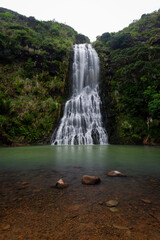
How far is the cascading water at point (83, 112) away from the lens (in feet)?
43.6

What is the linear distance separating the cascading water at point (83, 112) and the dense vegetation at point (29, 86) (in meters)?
1.24

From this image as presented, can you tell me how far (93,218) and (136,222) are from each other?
1.32 ft

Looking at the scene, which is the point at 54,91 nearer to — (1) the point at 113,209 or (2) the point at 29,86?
(2) the point at 29,86

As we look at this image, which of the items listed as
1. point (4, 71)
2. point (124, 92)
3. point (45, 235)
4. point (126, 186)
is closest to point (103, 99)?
point (124, 92)

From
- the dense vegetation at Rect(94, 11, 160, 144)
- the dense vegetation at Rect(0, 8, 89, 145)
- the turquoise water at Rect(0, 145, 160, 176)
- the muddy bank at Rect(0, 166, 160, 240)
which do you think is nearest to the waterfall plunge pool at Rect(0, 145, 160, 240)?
the muddy bank at Rect(0, 166, 160, 240)

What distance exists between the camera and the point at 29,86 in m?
16.5

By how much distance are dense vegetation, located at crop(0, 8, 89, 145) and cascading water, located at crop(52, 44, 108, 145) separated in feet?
4.07

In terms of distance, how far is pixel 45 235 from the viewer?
1063 mm

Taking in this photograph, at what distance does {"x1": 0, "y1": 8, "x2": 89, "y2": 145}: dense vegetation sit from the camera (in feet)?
38.6

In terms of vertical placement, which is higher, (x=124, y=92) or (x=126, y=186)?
(x=124, y=92)

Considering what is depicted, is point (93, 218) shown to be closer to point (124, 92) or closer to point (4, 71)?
point (124, 92)

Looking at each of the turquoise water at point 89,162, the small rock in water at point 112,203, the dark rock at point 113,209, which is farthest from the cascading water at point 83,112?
the dark rock at point 113,209

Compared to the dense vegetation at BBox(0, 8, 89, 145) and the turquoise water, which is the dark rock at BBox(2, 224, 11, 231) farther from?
the dense vegetation at BBox(0, 8, 89, 145)

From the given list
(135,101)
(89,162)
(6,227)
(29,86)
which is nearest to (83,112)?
(135,101)
